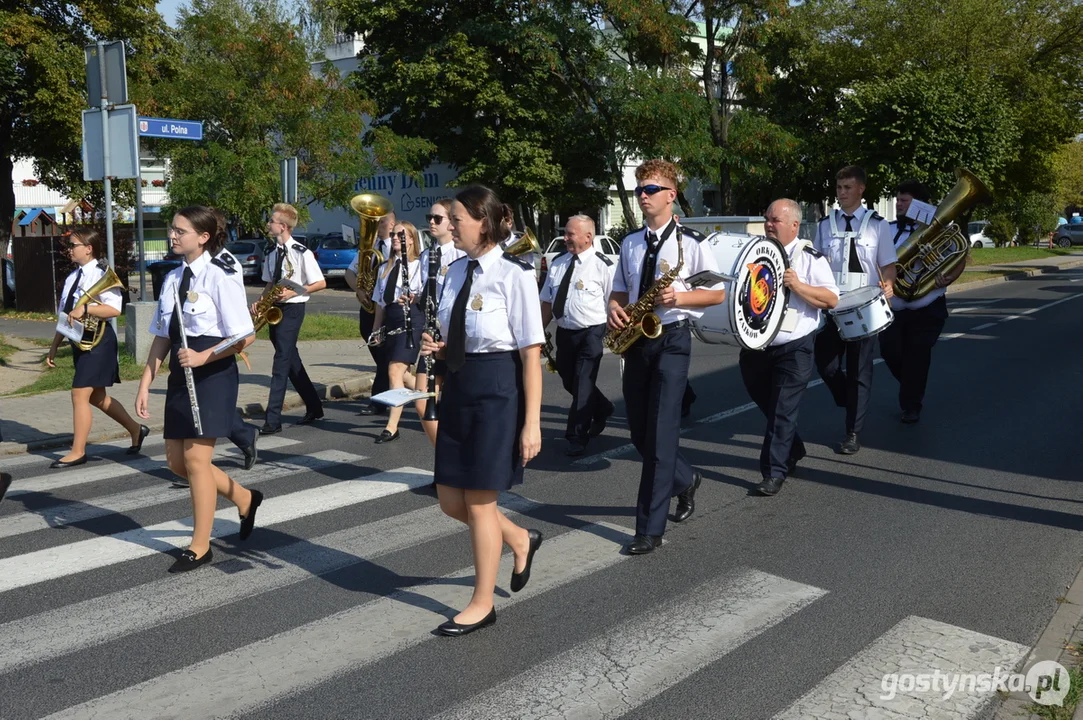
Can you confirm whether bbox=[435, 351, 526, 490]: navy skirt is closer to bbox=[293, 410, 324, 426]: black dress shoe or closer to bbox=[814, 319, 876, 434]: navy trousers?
bbox=[814, 319, 876, 434]: navy trousers

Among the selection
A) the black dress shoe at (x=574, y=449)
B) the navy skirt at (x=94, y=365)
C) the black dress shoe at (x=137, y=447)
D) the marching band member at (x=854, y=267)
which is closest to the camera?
the navy skirt at (x=94, y=365)

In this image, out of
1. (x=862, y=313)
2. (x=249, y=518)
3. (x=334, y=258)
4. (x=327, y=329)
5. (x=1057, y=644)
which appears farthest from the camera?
(x=334, y=258)

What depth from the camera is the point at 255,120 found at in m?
25.8

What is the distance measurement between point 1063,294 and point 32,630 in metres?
25.1

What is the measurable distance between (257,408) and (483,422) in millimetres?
6688

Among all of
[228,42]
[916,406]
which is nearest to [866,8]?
[228,42]

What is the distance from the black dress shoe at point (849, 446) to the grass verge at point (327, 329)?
905 cm

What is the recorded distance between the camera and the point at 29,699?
13.4 ft

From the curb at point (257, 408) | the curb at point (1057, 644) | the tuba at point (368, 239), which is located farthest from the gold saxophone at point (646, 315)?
the curb at point (257, 408)

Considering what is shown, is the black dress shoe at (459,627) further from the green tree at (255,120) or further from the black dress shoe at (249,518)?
the green tree at (255,120)

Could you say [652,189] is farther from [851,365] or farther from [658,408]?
[851,365]

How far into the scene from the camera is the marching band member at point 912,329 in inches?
367

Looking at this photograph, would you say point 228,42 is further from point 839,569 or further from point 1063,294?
point 839,569

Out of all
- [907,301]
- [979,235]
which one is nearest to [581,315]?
[907,301]
